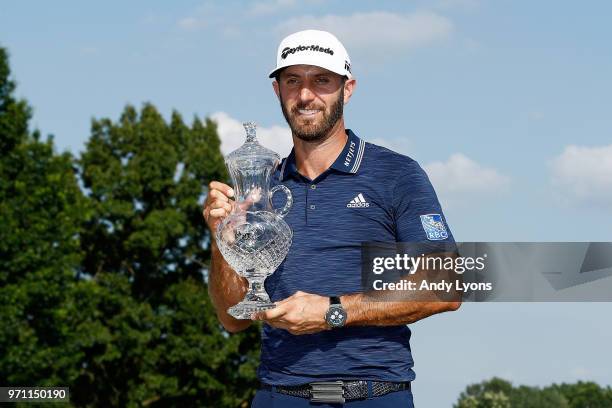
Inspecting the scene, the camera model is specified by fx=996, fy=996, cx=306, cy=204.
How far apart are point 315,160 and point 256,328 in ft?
136

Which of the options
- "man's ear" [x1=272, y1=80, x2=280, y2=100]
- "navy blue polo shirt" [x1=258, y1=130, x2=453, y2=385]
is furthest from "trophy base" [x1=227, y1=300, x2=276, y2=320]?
"man's ear" [x1=272, y1=80, x2=280, y2=100]

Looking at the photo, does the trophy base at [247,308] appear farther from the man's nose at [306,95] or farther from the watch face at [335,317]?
the man's nose at [306,95]

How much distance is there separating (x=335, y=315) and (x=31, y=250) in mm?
36633

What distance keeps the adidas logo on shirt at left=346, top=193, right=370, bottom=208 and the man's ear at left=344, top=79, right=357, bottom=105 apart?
73cm

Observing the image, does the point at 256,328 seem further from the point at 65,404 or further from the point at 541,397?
the point at 541,397

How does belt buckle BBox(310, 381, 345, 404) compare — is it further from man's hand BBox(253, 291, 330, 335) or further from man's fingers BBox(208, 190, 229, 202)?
man's fingers BBox(208, 190, 229, 202)

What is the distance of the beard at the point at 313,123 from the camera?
6.73 metres

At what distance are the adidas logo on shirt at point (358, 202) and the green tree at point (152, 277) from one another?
39952mm

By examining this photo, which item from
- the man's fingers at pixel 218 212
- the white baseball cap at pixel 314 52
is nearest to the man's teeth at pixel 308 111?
the white baseball cap at pixel 314 52

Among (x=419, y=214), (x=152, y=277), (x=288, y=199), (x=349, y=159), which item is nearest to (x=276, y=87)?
(x=349, y=159)

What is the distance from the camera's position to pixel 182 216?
48.8 m

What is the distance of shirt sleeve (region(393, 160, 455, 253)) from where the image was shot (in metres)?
6.60

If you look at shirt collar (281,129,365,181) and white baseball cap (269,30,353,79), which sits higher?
white baseball cap (269,30,353,79)

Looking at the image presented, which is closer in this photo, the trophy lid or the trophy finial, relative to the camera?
the trophy lid
